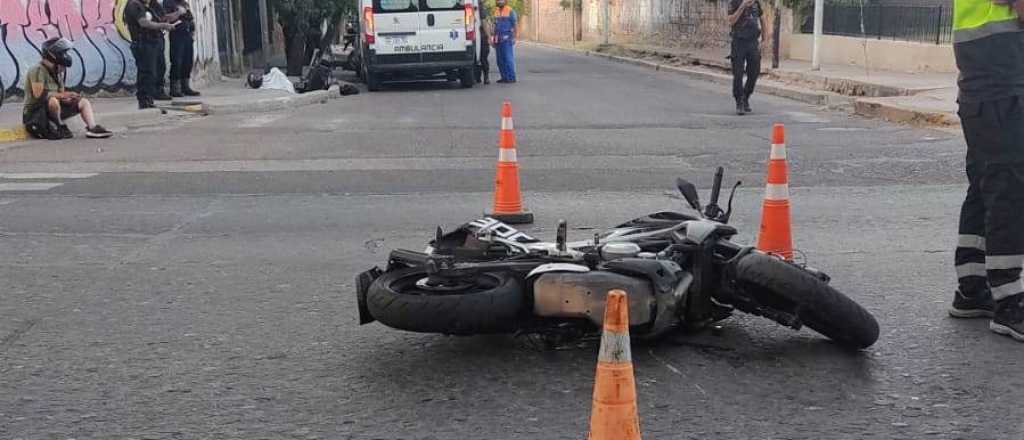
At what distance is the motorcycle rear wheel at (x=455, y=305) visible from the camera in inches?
167

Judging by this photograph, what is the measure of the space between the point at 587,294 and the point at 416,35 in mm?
17140

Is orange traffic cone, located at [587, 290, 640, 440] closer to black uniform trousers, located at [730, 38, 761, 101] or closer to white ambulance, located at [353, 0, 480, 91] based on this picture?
black uniform trousers, located at [730, 38, 761, 101]

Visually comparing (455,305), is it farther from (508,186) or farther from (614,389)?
(508,186)

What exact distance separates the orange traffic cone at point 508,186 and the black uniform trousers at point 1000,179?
3489mm

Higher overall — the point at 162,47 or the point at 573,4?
the point at 573,4

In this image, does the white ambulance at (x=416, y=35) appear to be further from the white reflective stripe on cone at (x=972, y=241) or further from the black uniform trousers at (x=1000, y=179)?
the black uniform trousers at (x=1000, y=179)

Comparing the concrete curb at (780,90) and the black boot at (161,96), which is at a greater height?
the black boot at (161,96)

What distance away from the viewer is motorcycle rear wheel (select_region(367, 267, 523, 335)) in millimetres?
4238

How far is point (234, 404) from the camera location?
13.2 feet

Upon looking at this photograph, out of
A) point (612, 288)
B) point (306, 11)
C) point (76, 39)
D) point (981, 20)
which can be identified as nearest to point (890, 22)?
point (306, 11)

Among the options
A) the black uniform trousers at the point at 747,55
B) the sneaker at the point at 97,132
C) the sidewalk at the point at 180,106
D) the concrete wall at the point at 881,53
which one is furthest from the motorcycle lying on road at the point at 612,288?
the concrete wall at the point at 881,53

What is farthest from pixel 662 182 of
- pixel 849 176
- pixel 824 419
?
pixel 824 419

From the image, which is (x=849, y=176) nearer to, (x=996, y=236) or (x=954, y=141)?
(x=954, y=141)

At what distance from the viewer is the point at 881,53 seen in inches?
846
